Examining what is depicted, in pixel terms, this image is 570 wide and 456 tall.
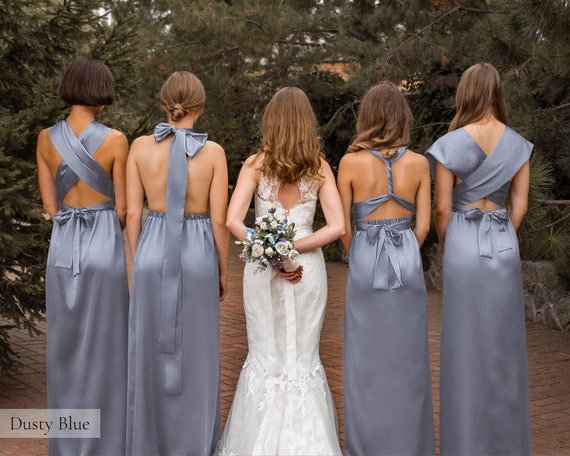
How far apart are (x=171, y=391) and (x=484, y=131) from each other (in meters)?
2.38

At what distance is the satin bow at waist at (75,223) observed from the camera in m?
4.91

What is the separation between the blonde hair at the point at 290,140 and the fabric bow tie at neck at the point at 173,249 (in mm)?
422

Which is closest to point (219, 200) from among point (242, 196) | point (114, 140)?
point (242, 196)

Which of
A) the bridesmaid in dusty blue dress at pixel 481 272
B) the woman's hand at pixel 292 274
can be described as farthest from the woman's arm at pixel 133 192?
the bridesmaid in dusty blue dress at pixel 481 272

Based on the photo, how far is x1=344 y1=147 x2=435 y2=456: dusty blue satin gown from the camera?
15.5 feet

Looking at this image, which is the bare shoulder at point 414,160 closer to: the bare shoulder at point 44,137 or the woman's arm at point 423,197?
the woman's arm at point 423,197

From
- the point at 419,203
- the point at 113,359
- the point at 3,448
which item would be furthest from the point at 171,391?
the point at 419,203

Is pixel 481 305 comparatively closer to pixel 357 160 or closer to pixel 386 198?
pixel 386 198

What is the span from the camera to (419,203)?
479 centimetres

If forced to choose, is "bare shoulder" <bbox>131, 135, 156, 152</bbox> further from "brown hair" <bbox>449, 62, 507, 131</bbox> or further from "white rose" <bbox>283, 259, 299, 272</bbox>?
"brown hair" <bbox>449, 62, 507, 131</bbox>

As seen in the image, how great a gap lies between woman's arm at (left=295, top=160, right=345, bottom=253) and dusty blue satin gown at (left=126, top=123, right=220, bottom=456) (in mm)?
572

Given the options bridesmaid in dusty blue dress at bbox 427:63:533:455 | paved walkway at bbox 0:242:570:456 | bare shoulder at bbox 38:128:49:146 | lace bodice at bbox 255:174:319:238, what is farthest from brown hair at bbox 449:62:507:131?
bare shoulder at bbox 38:128:49:146

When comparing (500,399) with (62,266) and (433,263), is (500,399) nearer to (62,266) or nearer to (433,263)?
(62,266)

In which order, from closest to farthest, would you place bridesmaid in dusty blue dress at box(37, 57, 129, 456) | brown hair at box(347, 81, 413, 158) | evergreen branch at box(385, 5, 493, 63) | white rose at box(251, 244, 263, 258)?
white rose at box(251, 244, 263, 258)
brown hair at box(347, 81, 413, 158)
bridesmaid in dusty blue dress at box(37, 57, 129, 456)
evergreen branch at box(385, 5, 493, 63)
